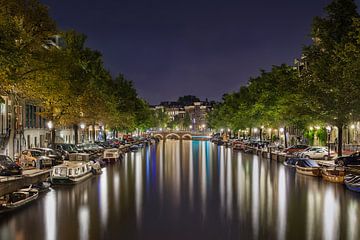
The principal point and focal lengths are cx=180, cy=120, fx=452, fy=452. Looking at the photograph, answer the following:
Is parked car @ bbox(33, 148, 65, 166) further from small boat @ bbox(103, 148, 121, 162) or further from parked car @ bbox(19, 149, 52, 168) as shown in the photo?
small boat @ bbox(103, 148, 121, 162)

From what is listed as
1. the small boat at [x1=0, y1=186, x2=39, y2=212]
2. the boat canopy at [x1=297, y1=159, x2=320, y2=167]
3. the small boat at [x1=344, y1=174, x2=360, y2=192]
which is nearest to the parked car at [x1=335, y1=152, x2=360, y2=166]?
the boat canopy at [x1=297, y1=159, x2=320, y2=167]

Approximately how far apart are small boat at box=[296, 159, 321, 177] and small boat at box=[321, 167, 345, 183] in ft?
10.6

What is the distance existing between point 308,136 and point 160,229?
6396cm

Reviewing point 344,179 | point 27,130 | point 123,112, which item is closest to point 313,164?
point 344,179

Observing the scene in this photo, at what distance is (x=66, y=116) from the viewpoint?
56.8 m

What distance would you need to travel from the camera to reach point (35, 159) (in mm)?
46688

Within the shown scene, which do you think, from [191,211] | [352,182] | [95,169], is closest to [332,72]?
[352,182]

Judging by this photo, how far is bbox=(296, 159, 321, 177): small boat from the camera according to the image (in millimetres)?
45656

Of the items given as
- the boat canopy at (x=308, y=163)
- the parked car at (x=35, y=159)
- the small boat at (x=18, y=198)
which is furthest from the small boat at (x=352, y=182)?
the parked car at (x=35, y=159)

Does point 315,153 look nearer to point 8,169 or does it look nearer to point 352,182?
point 352,182

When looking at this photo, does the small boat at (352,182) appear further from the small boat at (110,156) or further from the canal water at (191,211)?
the small boat at (110,156)

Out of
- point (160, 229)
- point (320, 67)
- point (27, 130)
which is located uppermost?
point (320, 67)

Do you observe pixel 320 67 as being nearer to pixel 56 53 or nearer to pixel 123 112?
pixel 56 53

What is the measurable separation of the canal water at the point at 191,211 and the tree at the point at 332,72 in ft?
26.6
